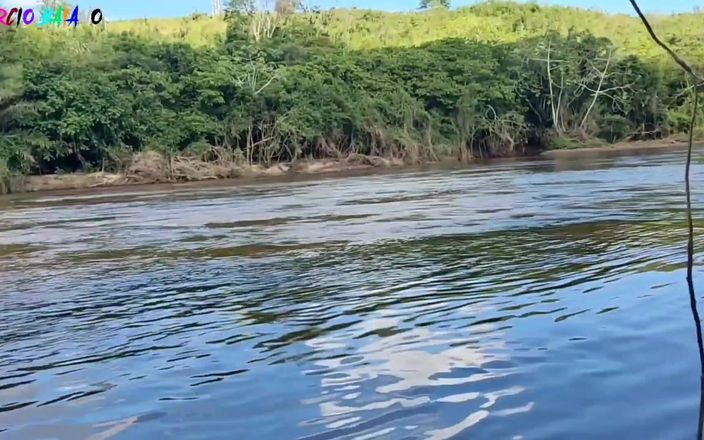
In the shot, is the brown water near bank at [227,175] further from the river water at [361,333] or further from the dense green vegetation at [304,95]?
the river water at [361,333]

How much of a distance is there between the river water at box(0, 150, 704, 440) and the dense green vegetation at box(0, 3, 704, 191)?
68.5ft

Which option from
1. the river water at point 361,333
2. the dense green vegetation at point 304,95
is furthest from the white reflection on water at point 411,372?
the dense green vegetation at point 304,95

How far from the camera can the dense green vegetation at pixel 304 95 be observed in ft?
106

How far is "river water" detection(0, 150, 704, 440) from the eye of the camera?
4086 mm

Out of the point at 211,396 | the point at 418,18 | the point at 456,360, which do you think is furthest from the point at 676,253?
the point at 418,18

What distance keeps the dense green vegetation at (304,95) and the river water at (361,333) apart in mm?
20875

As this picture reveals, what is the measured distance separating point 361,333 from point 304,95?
31.9 metres

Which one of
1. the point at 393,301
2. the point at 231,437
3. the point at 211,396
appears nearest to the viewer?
the point at 231,437

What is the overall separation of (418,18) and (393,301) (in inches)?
2441

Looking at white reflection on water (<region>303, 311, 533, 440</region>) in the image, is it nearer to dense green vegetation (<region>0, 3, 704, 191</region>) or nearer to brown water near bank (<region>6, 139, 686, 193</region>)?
brown water near bank (<region>6, 139, 686, 193</region>)

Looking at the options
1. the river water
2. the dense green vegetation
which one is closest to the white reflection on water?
the river water

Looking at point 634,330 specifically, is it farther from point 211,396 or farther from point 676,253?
point 676,253

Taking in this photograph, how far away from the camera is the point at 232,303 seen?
7109 mm

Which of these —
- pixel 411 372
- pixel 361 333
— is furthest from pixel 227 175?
pixel 411 372
